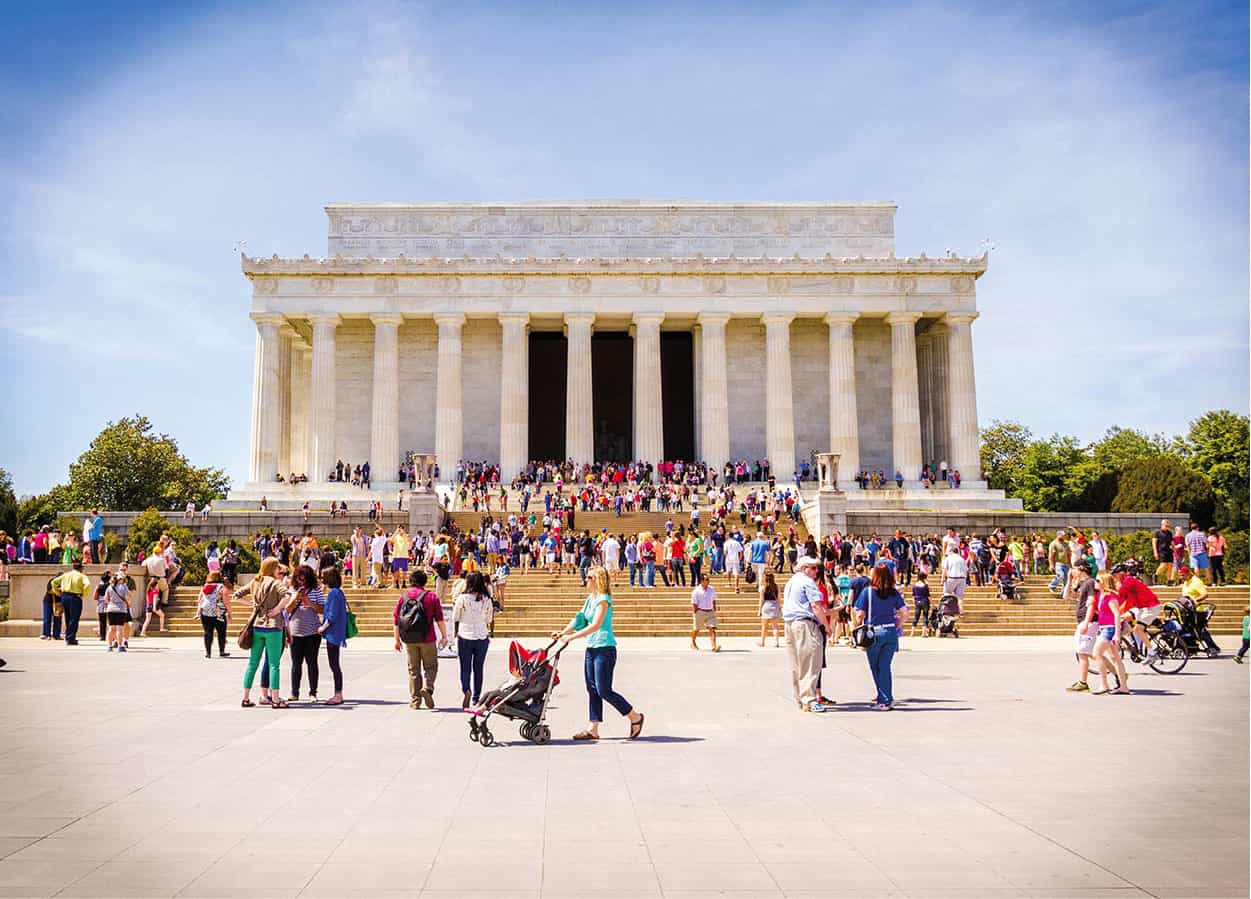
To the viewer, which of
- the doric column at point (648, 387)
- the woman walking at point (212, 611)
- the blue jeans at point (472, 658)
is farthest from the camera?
the doric column at point (648, 387)

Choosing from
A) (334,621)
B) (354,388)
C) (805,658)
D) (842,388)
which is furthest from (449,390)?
(805,658)

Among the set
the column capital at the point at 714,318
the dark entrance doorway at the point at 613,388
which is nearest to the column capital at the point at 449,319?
the column capital at the point at 714,318

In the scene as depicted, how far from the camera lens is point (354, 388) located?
59219 mm

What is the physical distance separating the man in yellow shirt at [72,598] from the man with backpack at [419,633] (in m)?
14.3

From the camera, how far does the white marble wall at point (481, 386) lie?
59188mm

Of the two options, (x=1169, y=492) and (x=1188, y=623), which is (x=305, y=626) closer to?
(x=1188, y=623)

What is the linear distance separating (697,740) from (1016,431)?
86909 millimetres

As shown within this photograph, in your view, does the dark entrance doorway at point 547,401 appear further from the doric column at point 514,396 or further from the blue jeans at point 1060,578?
the blue jeans at point 1060,578

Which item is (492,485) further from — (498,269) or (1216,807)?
(1216,807)

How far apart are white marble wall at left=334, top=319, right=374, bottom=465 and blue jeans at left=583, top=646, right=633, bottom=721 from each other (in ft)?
161

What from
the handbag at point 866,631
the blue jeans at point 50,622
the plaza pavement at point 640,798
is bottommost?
the plaza pavement at point 640,798

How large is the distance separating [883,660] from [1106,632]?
3596mm

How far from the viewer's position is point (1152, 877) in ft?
20.4

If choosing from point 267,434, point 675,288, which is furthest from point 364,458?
point 675,288
